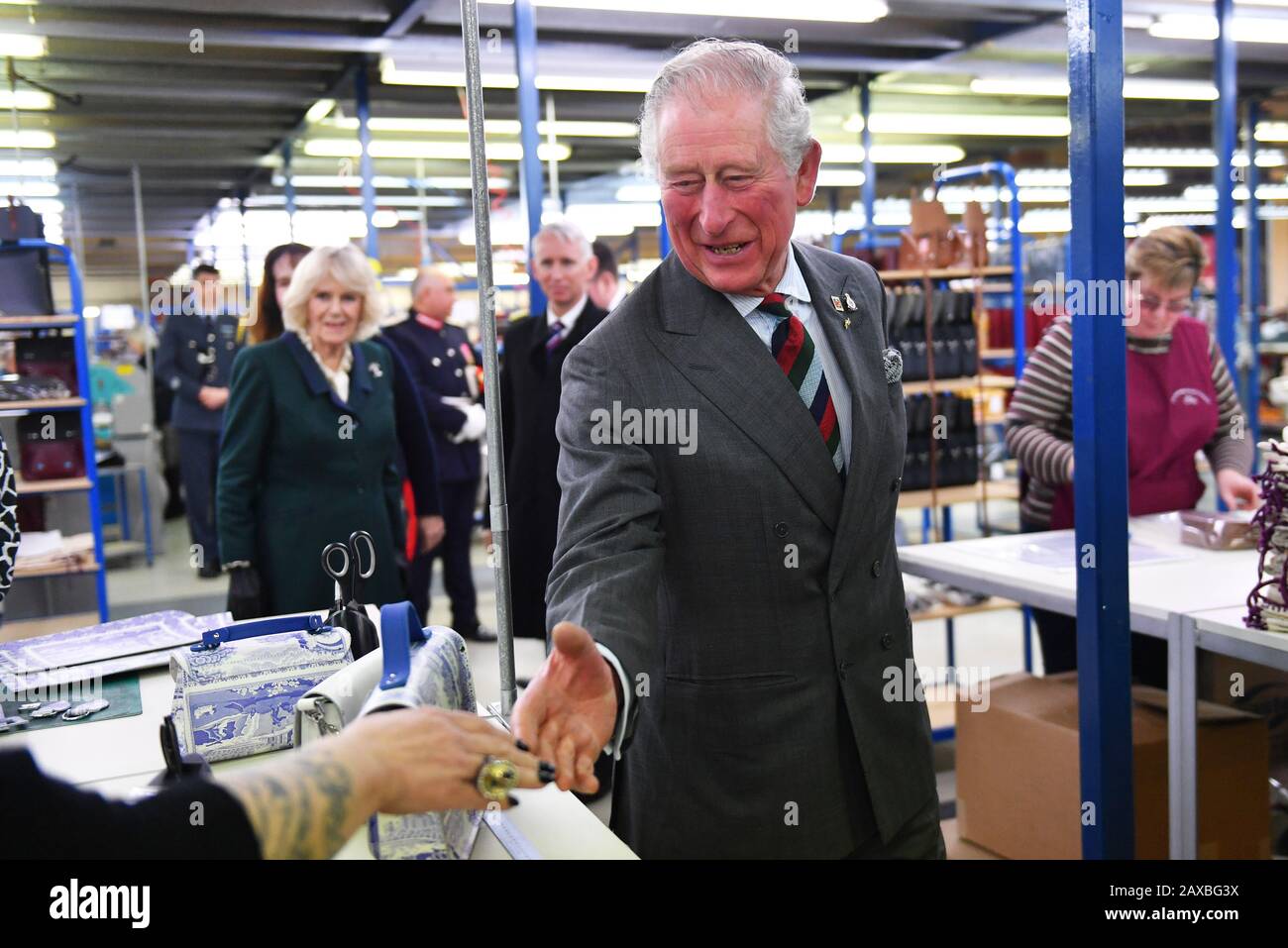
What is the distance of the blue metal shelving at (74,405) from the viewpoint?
6.04m

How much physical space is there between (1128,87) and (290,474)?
366 inches


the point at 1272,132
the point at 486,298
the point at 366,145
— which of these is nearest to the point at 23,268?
the point at 366,145

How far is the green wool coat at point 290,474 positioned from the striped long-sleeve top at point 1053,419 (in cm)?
201

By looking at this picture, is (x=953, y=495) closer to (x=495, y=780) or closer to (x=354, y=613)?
(x=354, y=613)

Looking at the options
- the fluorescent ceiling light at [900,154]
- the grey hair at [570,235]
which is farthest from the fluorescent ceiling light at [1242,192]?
the grey hair at [570,235]

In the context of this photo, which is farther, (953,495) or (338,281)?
(953,495)

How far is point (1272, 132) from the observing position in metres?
12.9

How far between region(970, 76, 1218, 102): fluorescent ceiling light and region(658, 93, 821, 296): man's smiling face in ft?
29.1

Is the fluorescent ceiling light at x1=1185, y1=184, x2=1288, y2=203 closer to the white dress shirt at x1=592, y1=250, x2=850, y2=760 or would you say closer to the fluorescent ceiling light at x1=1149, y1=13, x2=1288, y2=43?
the fluorescent ceiling light at x1=1149, y1=13, x2=1288, y2=43

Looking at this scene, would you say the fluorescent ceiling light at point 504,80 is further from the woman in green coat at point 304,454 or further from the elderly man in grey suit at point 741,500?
the elderly man in grey suit at point 741,500

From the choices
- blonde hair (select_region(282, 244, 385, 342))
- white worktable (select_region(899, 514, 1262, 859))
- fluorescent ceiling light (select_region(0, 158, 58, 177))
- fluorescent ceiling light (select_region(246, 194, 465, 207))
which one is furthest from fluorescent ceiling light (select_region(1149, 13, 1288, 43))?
fluorescent ceiling light (select_region(0, 158, 58, 177))

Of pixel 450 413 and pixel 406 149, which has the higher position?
pixel 406 149

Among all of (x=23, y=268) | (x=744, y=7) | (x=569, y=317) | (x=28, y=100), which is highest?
(x=28, y=100)
